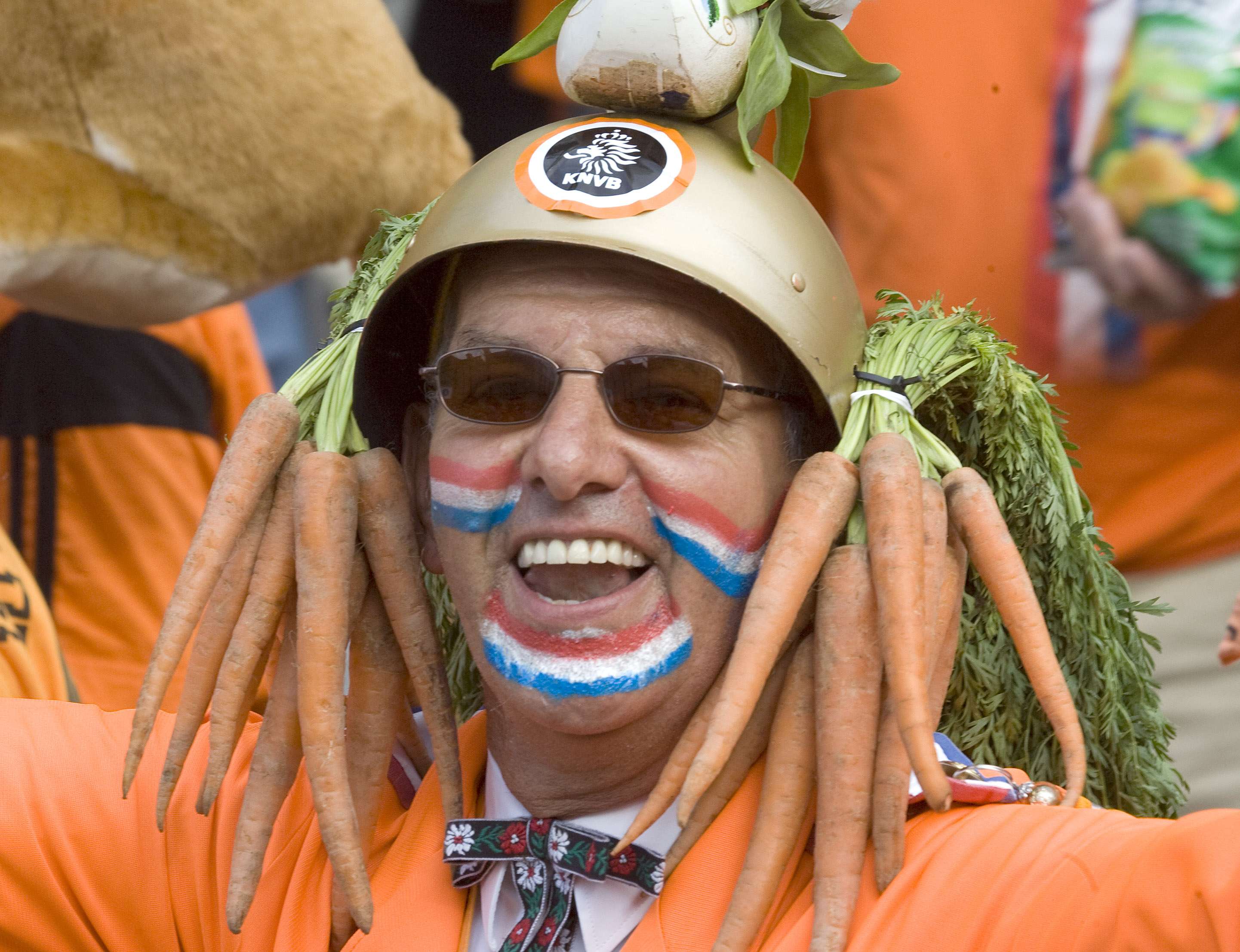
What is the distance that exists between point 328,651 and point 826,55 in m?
0.96

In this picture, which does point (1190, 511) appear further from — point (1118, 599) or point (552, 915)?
point (552, 915)

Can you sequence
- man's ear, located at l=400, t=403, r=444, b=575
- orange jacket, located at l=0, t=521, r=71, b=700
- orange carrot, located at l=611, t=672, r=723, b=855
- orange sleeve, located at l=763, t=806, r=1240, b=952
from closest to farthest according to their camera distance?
orange sleeve, located at l=763, t=806, r=1240, b=952, orange carrot, located at l=611, t=672, r=723, b=855, man's ear, located at l=400, t=403, r=444, b=575, orange jacket, located at l=0, t=521, r=71, b=700

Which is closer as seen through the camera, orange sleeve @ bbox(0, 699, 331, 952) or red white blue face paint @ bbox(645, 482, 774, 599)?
red white blue face paint @ bbox(645, 482, 774, 599)

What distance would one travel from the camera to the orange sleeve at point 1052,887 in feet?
4.18

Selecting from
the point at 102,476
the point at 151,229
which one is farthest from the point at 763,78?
the point at 102,476

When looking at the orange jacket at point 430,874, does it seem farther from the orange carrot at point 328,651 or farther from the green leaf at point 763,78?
the green leaf at point 763,78

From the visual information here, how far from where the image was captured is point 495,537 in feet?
5.86

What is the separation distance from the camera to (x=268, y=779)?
181 cm

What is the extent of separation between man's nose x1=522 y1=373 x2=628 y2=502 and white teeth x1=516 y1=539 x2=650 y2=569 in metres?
0.06

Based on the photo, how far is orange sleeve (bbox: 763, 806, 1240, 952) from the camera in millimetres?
1273

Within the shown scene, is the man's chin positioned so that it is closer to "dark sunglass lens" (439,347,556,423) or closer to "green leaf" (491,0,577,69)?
"dark sunglass lens" (439,347,556,423)

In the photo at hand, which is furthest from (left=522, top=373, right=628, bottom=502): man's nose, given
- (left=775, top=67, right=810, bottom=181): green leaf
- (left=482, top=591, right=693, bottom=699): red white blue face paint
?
(left=775, top=67, right=810, bottom=181): green leaf

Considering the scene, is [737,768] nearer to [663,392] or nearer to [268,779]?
[663,392]

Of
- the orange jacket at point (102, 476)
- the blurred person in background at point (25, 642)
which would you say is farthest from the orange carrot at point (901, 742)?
the orange jacket at point (102, 476)
